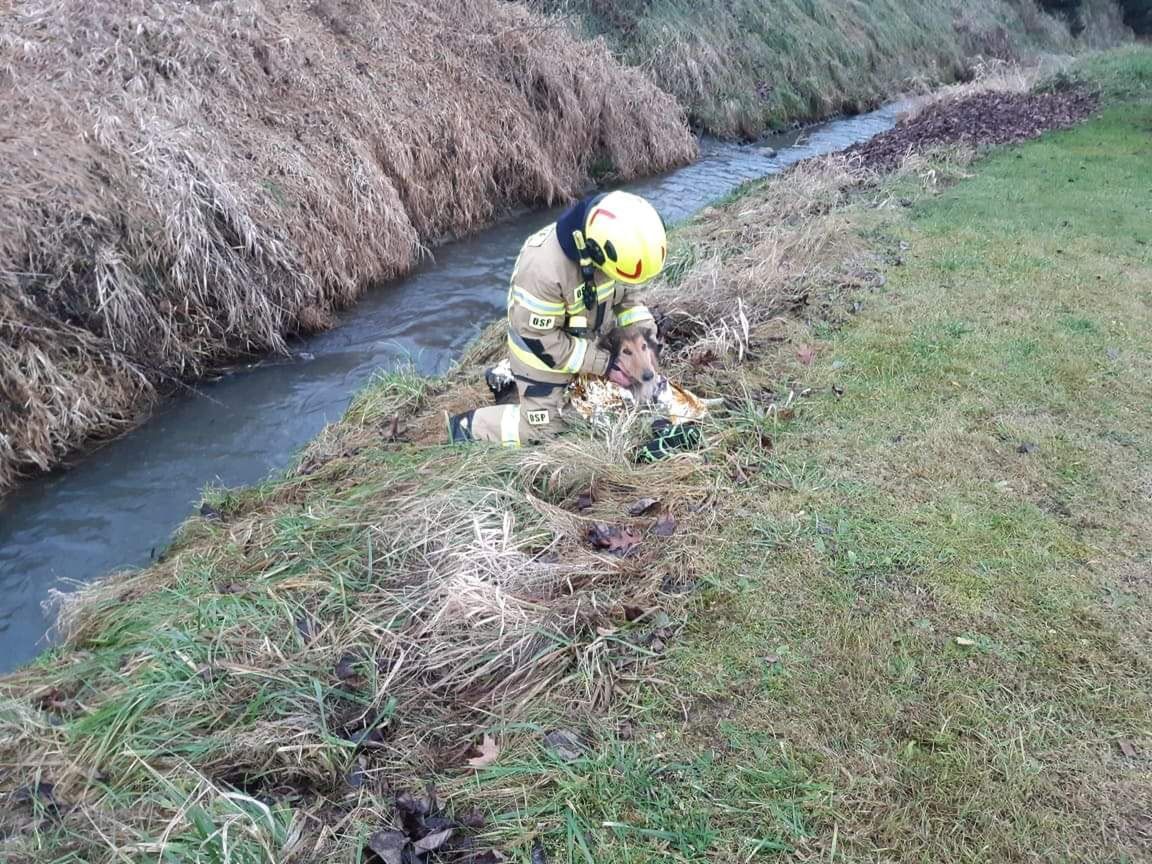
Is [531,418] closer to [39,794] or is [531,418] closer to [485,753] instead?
[485,753]

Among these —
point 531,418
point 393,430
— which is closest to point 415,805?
point 531,418

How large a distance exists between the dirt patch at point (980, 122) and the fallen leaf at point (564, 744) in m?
10.5

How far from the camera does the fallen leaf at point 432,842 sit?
7.77 feet

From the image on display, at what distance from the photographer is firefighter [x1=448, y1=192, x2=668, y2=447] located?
4.06 meters

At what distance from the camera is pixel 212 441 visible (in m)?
6.20

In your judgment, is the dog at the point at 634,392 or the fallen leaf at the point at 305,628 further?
the dog at the point at 634,392

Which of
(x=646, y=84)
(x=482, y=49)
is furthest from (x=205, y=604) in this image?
(x=646, y=84)

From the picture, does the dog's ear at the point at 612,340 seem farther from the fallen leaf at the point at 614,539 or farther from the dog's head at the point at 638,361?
the fallen leaf at the point at 614,539

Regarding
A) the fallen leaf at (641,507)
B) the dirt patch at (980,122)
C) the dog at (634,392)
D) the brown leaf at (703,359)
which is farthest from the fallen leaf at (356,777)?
the dirt patch at (980,122)

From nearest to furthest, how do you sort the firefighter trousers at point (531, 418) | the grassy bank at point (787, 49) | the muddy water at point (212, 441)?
1. the firefighter trousers at point (531, 418)
2. the muddy water at point (212, 441)
3. the grassy bank at point (787, 49)

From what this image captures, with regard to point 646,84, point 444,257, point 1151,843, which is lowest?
point 1151,843

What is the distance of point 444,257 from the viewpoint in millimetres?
9953

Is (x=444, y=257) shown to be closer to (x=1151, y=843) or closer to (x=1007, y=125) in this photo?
(x=1151, y=843)

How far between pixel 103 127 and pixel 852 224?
7312mm
